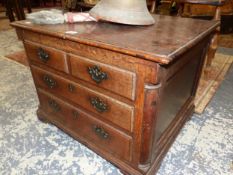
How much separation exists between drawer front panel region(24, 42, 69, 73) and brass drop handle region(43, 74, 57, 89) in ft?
0.26

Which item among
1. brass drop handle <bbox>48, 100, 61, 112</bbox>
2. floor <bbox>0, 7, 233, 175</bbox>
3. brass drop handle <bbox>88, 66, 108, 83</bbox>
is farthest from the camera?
brass drop handle <bbox>48, 100, 61, 112</bbox>

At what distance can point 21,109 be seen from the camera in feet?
4.82

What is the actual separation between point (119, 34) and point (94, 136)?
53 centimetres

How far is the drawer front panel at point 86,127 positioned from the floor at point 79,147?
0.37 ft

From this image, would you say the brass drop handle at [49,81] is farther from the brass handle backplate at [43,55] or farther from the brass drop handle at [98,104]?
the brass drop handle at [98,104]

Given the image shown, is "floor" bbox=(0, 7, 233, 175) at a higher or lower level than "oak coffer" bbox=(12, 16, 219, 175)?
lower

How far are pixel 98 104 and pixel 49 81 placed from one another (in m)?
0.35

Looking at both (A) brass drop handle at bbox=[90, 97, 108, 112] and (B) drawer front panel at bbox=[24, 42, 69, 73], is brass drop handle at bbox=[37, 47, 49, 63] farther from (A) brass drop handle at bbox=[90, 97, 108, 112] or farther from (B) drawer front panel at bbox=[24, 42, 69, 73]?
(A) brass drop handle at bbox=[90, 97, 108, 112]

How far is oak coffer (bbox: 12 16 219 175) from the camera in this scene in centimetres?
67

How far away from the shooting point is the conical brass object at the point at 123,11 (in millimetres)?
813

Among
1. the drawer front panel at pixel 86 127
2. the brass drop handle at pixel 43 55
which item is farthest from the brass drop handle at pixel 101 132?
the brass drop handle at pixel 43 55

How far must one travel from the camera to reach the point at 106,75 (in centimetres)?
75

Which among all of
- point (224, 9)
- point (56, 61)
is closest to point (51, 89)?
point (56, 61)

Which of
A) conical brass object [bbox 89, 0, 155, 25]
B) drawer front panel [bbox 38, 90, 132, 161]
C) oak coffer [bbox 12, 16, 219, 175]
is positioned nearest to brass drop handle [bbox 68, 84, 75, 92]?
oak coffer [bbox 12, 16, 219, 175]
